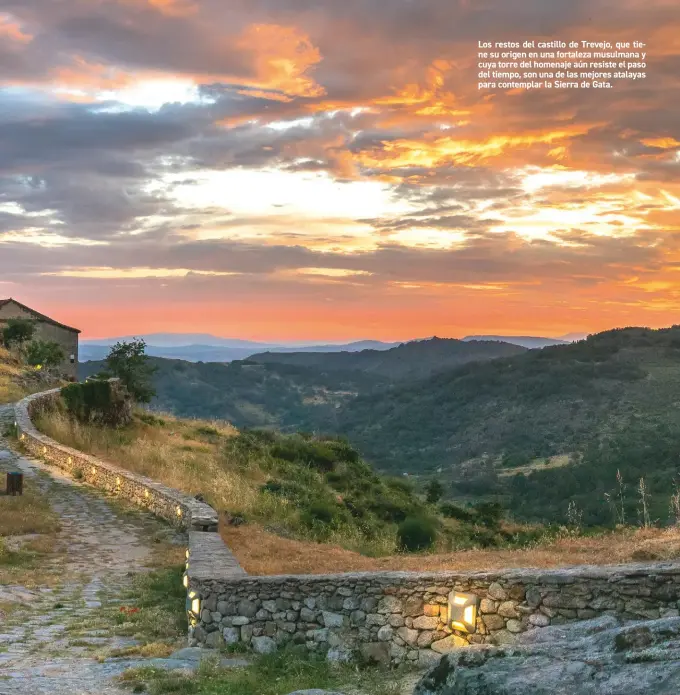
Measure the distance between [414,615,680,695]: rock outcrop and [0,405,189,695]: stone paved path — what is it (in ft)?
11.4

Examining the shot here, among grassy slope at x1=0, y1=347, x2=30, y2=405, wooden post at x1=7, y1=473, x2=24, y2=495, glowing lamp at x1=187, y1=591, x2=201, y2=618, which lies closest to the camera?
glowing lamp at x1=187, y1=591, x2=201, y2=618

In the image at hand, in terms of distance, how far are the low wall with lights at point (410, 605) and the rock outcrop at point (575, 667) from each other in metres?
1.62

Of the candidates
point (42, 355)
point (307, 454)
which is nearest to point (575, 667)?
point (307, 454)

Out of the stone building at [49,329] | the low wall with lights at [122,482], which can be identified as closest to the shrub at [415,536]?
the low wall with lights at [122,482]

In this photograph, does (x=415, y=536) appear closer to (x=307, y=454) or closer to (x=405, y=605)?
(x=405, y=605)

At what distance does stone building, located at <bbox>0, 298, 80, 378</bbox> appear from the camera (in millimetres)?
61875

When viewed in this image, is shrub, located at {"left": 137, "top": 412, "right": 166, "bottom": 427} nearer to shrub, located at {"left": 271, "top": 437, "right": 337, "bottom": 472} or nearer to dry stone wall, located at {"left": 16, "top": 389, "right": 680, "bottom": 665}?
shrub, located at {"left": 271, "top": 437, "right": 337, "bottom": 472}

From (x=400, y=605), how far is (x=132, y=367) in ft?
123

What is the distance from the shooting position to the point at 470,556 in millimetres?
10719

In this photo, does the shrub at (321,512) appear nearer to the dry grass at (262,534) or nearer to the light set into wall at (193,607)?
the dry grass at (262,534)

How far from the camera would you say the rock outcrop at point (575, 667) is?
3.83 meters

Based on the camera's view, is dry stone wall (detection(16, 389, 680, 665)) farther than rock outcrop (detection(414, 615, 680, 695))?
Yes

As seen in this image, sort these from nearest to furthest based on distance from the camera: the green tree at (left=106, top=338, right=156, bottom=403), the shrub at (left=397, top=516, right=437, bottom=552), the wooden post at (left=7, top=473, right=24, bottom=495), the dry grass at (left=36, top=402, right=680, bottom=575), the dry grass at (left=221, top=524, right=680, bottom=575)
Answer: the dry grass at (left=221, top=524, right=680, bottom=575)
the dry grass at (left=36, top=402, right=680, bottom=575)
the wooden post at (left=7, top=473, right=24, bottom=495)
the shrub at (left=397, top=516, right=437, bottom=552)
the green tree at (left=106, top=338, right=156, bottom=403)

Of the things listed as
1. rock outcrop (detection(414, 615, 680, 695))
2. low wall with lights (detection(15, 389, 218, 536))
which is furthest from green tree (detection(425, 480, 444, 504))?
rock outcrop (detection(414, 615, 680, 695))
